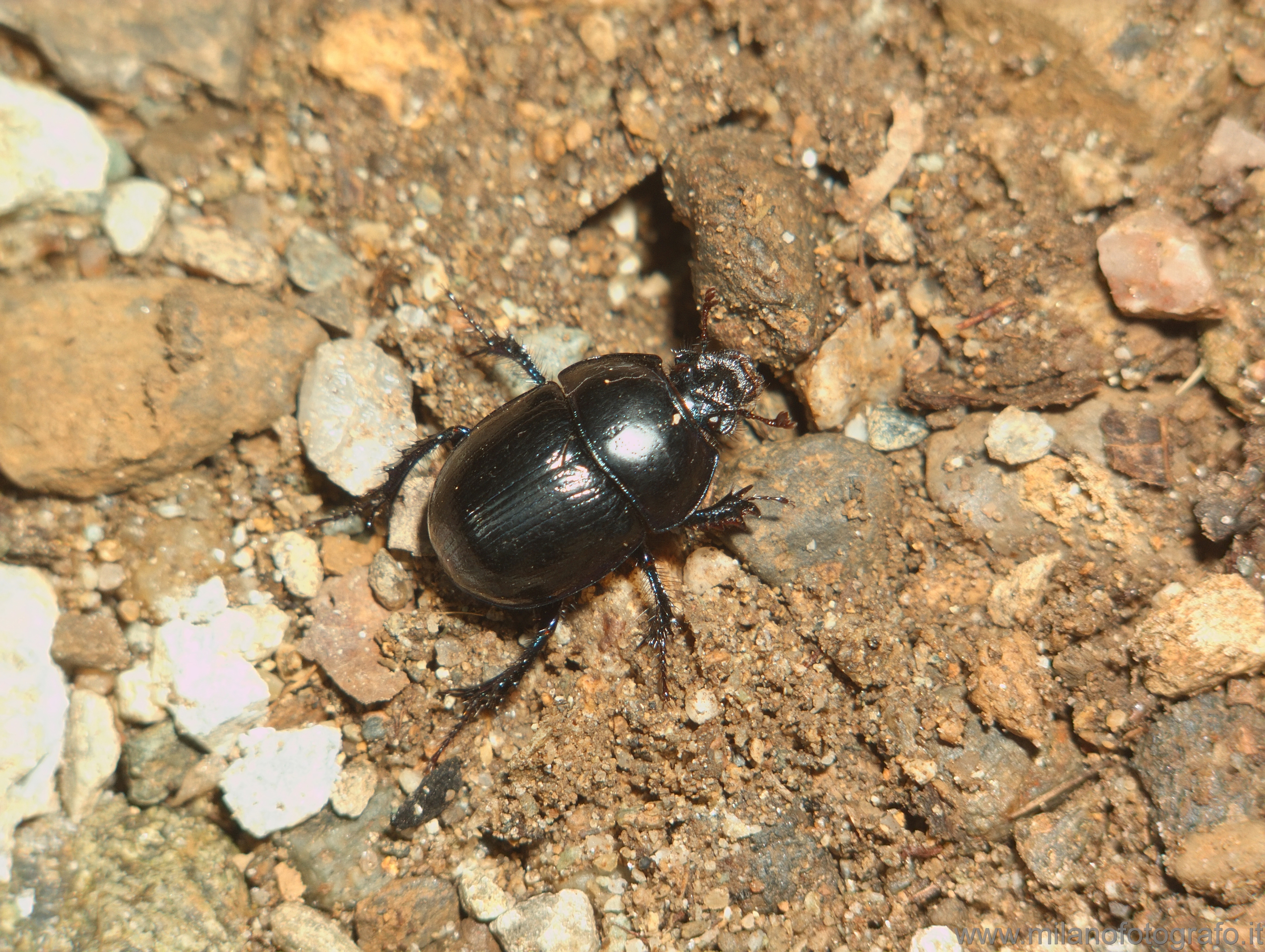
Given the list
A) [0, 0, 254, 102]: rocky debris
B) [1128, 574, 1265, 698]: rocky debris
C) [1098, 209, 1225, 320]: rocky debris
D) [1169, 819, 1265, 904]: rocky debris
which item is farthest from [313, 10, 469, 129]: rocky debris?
[1169, 819, 1265, 904]: rocky debris

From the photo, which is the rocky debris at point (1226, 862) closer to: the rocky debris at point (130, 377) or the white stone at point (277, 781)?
the white stone at point (277, 781)

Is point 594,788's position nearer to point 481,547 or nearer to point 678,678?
point 678,678

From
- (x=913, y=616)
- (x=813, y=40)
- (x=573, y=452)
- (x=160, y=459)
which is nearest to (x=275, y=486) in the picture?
(x=160, y=459)

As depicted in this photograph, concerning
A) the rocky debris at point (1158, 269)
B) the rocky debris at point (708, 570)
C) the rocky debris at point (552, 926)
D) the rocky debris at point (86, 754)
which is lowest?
the rocky debris at point (86, 754)

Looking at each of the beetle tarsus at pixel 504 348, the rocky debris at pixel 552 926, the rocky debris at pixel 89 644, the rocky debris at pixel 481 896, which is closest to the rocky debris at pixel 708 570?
the beetle tarsus at pixel 504 348

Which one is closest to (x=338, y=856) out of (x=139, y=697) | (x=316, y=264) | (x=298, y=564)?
(x=139, y=697)

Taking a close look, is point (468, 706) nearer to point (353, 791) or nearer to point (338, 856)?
point (353, 791)
